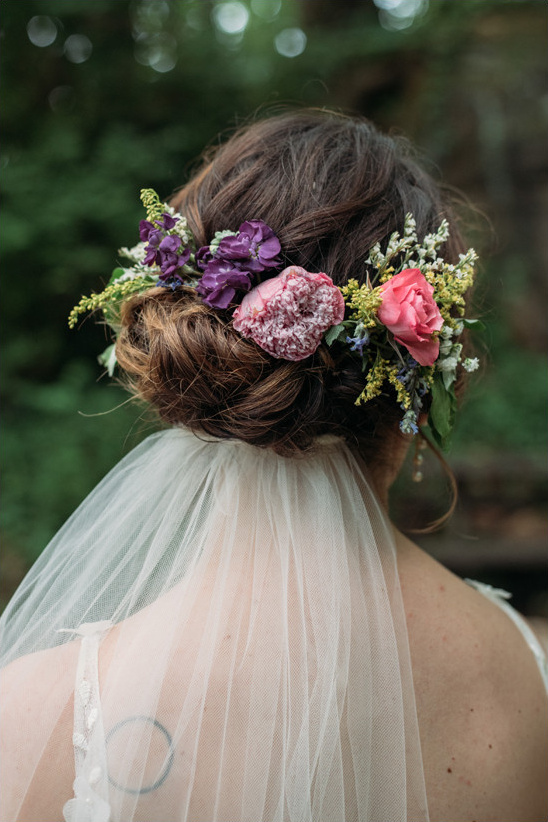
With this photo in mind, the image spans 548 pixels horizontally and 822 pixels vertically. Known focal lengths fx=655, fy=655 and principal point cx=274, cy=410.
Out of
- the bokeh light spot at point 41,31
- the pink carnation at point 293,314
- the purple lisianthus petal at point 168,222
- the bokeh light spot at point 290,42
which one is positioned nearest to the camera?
Answer: the pink carnation at point 293,314

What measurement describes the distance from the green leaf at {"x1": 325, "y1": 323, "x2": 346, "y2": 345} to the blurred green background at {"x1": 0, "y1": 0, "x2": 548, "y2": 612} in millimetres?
2144

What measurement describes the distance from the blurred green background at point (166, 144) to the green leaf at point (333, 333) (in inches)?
84.4

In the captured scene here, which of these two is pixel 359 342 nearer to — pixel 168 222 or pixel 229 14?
pixel 168 222

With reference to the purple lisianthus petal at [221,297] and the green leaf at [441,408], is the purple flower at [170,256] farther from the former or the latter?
the green leaf at [441,408]

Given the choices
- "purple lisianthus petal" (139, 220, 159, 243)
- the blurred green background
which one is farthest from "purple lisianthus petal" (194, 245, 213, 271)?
the blurred green background

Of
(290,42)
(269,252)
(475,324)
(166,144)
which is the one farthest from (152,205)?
(290,42)

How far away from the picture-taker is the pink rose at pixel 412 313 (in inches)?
43.1

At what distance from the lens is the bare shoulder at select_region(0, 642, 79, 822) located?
0.99 m

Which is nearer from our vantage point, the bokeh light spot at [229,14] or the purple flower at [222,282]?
the purple flower at [222,282]

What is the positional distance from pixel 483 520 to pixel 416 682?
3.02 m

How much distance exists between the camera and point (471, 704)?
118cm

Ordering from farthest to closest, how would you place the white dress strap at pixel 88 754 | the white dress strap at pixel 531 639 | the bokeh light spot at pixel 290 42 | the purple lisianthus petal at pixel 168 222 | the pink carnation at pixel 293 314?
1. the bokeh light spot at pixel 290 42
2. the white dress strap at pixel 531 639
3. the purple lisianthus petal at pixel 168 222
4. the pink carnation at pixel 293 314
5. the white dress strap at pixel 88 754

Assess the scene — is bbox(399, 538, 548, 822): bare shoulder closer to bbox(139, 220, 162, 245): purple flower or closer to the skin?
the skin

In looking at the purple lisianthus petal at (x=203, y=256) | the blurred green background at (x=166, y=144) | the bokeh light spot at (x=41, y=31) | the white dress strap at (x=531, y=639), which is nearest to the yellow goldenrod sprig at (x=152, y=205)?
the purple lisianthus petal at (x=203, y=256)
